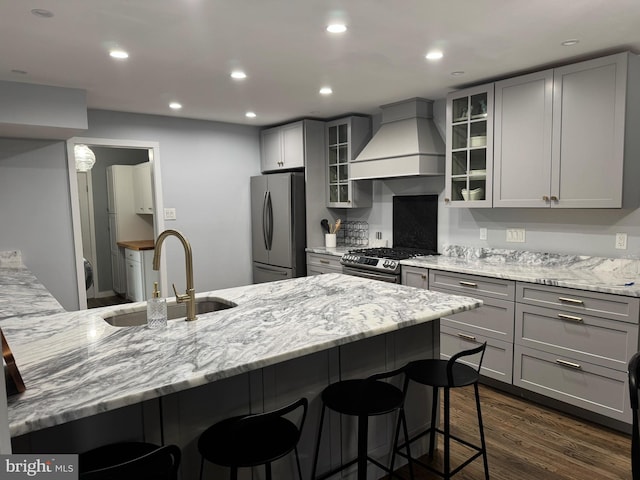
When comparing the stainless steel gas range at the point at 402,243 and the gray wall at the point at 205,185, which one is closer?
the stainless steel gas range at the point at 402,243

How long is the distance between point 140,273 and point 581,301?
207 inches

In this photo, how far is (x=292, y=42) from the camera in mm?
2666

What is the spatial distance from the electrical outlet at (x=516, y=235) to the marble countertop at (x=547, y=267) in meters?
0.10

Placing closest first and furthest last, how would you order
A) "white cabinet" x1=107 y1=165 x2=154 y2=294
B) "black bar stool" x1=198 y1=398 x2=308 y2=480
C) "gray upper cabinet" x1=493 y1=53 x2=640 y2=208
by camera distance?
1. "black bar stool" x1=198 y1=398 x2=308 y2=480
2. "gray upper cabinet" x1=493 y1=53 x2=640 y2=208
3. "white cabinet" x1=107 y1=165 x2=154 y2=294

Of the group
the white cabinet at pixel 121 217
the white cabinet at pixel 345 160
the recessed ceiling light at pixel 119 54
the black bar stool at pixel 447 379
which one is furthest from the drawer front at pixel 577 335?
the white cabinet at pixel 121 217

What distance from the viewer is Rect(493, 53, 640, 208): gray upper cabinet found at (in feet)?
9.46

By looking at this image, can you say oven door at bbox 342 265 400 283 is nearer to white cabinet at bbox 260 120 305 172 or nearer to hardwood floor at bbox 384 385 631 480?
hardwood floor at bbox 384 385 631 480

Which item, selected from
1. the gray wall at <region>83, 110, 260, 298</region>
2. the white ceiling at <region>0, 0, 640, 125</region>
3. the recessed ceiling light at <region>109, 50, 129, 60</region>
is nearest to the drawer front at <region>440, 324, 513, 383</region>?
the white ceiling at <region>0, 0, 640, 125</region>

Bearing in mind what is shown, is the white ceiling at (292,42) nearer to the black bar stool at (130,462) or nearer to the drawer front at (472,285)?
the drawer front at (472,285)

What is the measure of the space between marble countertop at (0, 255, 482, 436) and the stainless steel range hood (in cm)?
189

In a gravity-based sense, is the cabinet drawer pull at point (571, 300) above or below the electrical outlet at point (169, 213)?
below

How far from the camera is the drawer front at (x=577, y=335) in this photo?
2.66 m

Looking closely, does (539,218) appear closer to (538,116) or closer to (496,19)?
(538,116)

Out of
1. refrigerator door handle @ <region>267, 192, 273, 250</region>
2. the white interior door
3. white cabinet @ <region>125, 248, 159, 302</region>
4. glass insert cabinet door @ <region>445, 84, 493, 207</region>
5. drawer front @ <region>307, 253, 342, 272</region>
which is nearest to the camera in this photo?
glass insert cabinet door @ <region>445, 84, 493, 207</region>
